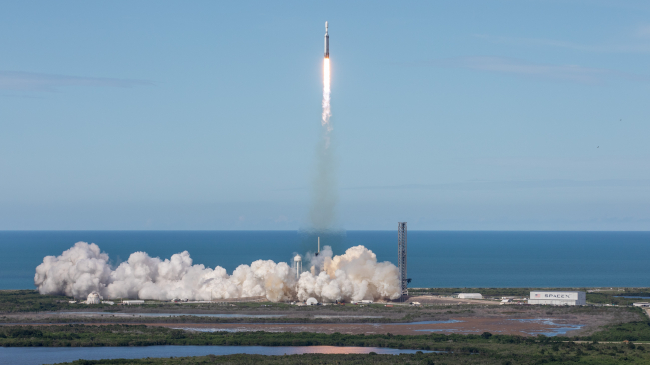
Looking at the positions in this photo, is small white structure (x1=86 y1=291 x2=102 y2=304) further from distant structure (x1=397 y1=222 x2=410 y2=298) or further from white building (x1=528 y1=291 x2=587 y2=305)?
white building (x1=528 y1=291 x2=587 y2=305)

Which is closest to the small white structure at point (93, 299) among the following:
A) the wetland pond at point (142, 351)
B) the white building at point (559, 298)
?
the wetland pond at point (142, 351)

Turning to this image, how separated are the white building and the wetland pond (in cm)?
4742

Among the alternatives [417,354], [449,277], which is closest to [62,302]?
[417,354]

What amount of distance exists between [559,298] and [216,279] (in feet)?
181

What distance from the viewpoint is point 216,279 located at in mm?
127250

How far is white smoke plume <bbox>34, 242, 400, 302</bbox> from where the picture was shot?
120500 millimetres

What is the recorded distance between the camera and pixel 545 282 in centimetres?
18088

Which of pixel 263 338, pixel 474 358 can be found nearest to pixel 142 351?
pixel 263 338

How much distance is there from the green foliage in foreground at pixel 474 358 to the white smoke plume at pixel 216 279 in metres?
42.0

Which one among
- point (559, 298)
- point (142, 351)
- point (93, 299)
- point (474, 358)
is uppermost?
point (559, 298)

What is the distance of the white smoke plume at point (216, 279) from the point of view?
395 feet

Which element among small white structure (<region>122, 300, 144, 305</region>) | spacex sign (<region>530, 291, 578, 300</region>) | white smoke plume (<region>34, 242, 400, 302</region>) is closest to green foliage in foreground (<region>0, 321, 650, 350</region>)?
spacex sign (<region>530, 291, 578, 300</region>)

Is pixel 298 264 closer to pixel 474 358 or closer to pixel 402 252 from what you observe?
pixel 402 252

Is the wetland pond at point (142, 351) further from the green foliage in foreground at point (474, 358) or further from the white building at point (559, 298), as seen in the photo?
the white building at point (559, 298)
